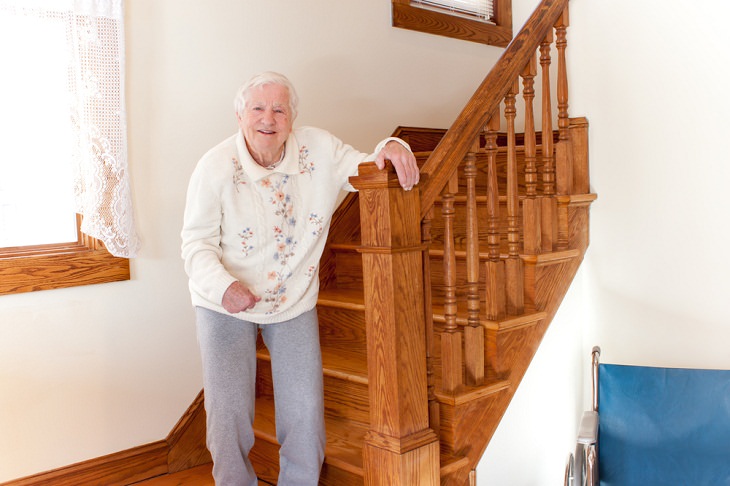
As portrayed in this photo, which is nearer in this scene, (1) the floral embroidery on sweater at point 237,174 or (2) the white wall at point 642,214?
(1) the floral embroidery on sweater at point 237,174

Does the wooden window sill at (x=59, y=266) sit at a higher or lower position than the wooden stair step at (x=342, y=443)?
higher

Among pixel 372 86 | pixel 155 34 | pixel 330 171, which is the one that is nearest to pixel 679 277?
pixel 330 171

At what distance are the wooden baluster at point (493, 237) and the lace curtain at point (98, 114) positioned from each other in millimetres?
1370

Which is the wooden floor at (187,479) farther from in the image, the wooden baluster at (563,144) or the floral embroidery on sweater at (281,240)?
the wooden baluster at (563,144)

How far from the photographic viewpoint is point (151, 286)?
296 centimetres

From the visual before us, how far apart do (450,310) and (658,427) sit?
74 cm

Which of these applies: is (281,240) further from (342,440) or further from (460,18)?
(460,18)

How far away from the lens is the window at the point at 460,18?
157 inches

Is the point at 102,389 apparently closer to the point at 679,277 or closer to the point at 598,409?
the point at 598,409

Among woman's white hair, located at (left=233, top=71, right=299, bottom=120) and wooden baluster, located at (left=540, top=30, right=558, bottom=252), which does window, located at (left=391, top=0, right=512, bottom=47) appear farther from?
woman's white hair, located at (left=233, top=71, right=299, bottom=120)

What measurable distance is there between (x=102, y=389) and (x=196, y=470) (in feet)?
1.71

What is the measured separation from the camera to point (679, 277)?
2488mm

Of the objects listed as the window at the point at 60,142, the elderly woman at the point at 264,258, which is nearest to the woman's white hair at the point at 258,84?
the elderly woman at the point at 264,258

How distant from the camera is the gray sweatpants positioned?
2.26 meters
